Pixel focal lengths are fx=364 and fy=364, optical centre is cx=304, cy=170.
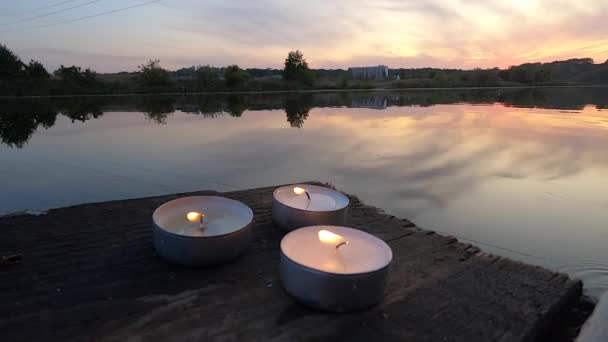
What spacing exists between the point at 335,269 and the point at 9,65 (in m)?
47.5

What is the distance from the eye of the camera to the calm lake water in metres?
4.96

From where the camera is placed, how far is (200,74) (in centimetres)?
5288

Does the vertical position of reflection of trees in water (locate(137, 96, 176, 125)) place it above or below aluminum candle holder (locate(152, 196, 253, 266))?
above

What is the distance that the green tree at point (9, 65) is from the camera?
120 feet

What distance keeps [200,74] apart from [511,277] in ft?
179

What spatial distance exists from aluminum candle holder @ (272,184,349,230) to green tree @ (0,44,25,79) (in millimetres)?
44967

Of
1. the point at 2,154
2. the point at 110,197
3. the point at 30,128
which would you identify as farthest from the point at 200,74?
the point at 110,197

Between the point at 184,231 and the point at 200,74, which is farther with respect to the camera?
the point at 200,74

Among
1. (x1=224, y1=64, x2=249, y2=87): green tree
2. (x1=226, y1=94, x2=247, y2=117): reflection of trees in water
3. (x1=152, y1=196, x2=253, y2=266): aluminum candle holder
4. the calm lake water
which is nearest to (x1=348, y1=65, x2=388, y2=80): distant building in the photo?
(x1=224, y1=64, x2=249, y2=87): green tree

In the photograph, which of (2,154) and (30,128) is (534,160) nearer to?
(2,154)

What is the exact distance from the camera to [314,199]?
3957mm

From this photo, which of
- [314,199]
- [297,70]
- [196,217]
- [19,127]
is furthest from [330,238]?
[297,70]

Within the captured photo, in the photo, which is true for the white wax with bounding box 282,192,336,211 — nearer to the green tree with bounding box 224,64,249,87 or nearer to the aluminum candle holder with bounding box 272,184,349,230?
the aluminum candle holder with bounding box 272,184,349,230

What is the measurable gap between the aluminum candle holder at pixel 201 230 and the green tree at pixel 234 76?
51.1 metres
